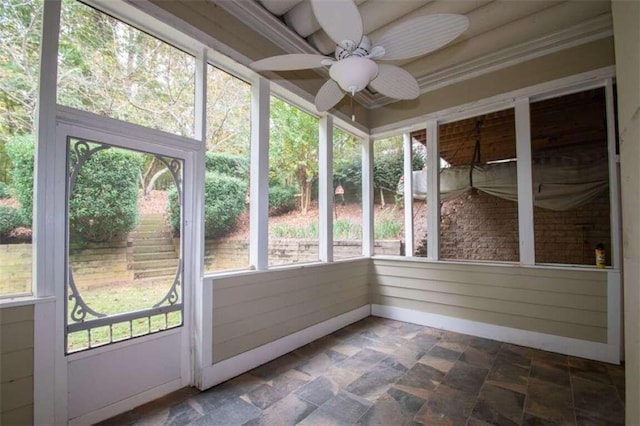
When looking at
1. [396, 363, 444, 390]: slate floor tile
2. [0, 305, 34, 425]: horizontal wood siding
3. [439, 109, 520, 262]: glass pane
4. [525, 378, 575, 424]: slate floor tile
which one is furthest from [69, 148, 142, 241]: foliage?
[439, 109, 520, 262]: glass pane

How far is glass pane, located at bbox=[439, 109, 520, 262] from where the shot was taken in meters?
3.53

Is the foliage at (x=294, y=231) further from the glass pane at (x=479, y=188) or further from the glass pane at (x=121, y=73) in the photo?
the glass pane at (x=479, y=188)

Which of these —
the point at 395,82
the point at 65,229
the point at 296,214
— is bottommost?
the point at 65,229

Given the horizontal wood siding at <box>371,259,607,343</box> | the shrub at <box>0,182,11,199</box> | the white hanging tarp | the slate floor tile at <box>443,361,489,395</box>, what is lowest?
the slate floor tile at <box>443,361,489,395</box>

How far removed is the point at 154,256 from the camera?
2193 mm

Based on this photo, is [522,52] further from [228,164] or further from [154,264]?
[154,264]

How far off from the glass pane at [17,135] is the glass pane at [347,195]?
9.35 feet

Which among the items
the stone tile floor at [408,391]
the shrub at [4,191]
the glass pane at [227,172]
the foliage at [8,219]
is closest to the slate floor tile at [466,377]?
the stone tile floor at [408,391]

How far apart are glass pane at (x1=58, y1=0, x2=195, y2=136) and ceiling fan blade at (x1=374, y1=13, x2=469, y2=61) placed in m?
1.58

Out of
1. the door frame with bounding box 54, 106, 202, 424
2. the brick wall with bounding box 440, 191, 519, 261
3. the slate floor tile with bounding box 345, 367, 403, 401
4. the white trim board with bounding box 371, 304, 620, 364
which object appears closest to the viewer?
the door frame with bounding box 54, 106, 202, 424

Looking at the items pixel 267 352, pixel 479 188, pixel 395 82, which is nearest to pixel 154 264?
pixel 267 352

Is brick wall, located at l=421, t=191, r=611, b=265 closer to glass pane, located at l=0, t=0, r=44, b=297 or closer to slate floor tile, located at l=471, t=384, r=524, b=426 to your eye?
slate floor tile, located at l=471, t=384, r=524, b=426

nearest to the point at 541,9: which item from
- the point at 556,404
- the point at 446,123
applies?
the point at 446,123

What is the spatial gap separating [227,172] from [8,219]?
55.3 inches
